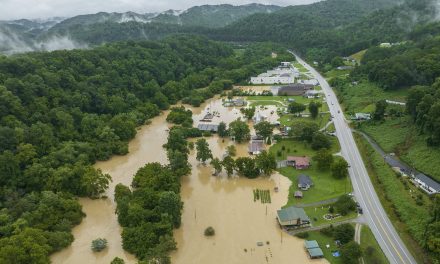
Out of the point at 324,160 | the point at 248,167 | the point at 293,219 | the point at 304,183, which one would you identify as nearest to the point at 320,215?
the point at 293,219

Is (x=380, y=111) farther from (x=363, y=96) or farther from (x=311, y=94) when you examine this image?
(x=311, y=94)

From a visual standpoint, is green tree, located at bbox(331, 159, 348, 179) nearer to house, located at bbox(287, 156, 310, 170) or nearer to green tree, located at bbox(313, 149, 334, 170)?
green tree, located at bbox(313, 149, 334, 170)

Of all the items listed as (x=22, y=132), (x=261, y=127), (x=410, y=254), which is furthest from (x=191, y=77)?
(x=410, y=254)

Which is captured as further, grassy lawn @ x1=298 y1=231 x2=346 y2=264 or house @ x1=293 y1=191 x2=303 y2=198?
house @ x1=293 y1=191 x2=303 y2=198

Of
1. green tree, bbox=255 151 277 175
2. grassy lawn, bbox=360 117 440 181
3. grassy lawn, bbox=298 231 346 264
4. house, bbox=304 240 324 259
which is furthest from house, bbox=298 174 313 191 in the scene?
grassy lawn, bbox=360 117 440 181

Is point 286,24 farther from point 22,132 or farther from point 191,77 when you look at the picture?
point 22,132

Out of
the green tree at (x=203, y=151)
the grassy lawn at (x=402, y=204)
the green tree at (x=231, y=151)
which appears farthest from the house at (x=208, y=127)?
the grassy lawn at (x=402, y=204)
